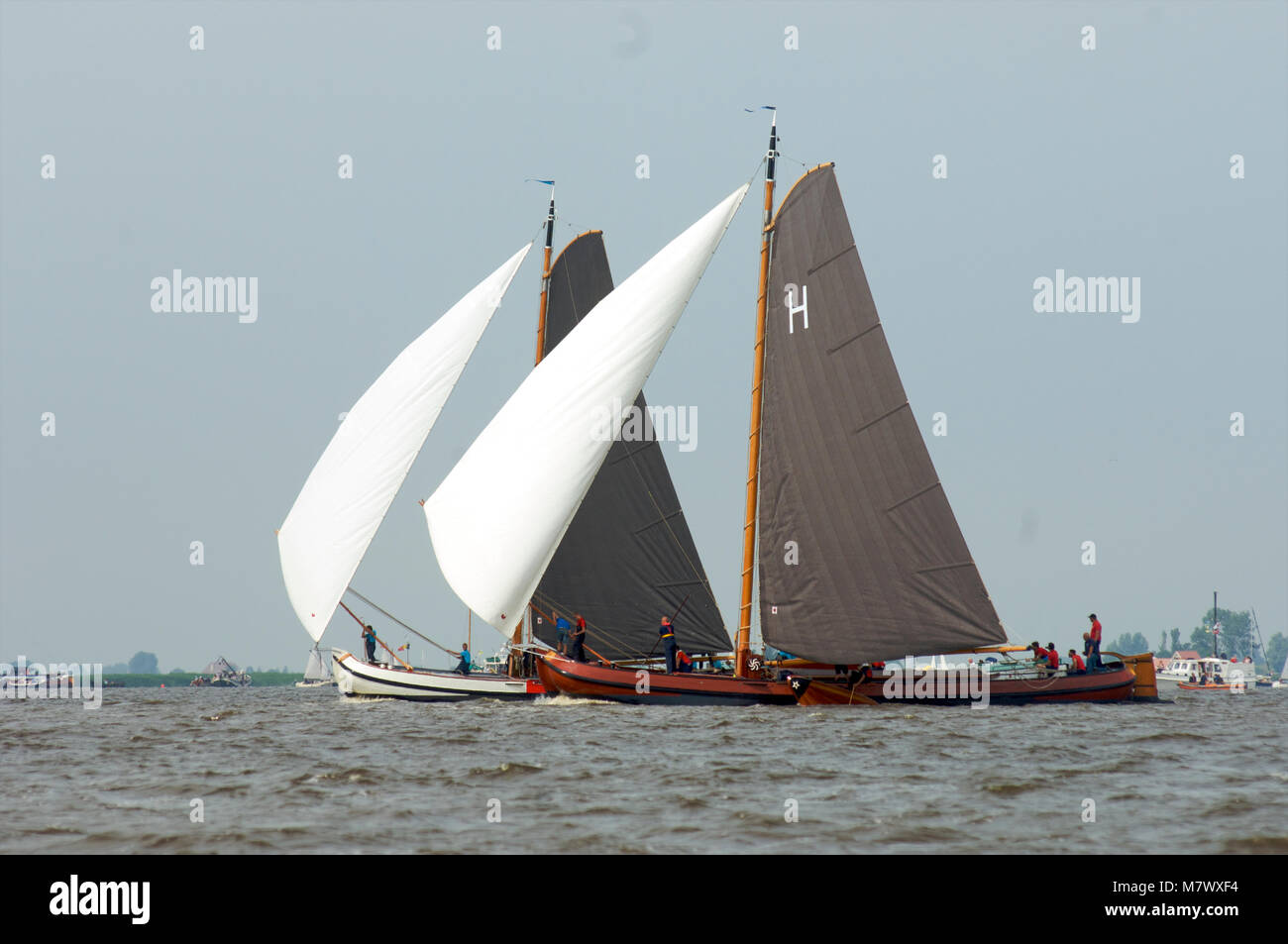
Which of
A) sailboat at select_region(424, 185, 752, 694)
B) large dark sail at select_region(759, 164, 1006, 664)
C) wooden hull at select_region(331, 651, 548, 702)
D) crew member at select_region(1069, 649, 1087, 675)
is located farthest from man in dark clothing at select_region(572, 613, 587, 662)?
crew member at select_region(1069, 649, 1087, 675)

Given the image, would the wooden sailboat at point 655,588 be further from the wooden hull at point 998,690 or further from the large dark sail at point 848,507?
the wooden hull at point 998,690

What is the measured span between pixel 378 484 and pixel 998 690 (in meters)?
19.4

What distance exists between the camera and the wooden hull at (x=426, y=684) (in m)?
41.1

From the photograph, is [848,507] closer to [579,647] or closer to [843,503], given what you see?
[843,503]

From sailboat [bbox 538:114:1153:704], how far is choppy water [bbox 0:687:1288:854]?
142 inches

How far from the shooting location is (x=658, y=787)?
19.2 meters

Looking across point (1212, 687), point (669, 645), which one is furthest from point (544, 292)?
point (1212, 687)

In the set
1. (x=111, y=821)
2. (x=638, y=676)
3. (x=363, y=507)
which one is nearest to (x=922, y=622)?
(x=638, y=676)

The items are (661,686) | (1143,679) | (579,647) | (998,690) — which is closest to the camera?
(661,686)

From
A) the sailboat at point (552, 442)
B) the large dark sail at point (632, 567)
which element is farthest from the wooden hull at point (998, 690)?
the large dark sail at point (632, 567)

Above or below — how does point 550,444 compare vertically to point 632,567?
above

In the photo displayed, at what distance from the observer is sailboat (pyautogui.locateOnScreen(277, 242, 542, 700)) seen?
40562 mm

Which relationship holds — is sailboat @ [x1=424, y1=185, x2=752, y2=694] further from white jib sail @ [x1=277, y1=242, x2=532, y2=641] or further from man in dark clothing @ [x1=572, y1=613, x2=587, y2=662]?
white jib sail @ [x1=277, y1=242, x2=532, y2=641]
